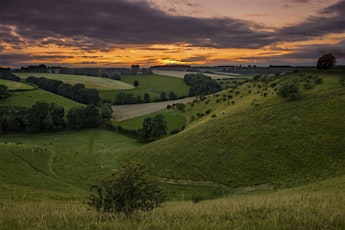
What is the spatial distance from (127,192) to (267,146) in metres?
51.5

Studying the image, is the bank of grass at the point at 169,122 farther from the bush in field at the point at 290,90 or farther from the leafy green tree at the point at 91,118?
the bush in field at the point at 290,90

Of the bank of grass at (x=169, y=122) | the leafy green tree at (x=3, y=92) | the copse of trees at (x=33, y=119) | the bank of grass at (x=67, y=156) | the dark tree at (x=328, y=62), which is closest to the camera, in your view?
the bank of grass at (x=67, y=156)

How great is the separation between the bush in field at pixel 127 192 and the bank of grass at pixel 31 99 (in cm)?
15783

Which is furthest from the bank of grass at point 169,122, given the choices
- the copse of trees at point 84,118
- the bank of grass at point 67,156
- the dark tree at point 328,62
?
the dark tree at point 328,62

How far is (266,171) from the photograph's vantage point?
172 feet

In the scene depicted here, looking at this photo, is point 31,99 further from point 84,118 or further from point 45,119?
point 84,118

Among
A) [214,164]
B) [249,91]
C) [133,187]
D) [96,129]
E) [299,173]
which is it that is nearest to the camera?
[133,187]

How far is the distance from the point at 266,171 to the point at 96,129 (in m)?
100

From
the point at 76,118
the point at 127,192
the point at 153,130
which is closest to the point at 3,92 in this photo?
the point at 76,118

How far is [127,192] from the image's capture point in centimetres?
1335

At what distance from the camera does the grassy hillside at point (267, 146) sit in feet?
167

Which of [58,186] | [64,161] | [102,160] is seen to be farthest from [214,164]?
[64,161]

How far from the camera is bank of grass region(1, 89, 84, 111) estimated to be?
16400 cm

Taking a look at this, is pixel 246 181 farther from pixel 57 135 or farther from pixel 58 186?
pixel 57 135
